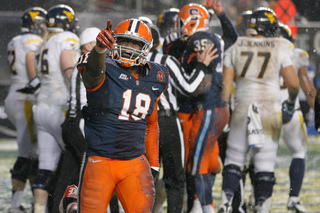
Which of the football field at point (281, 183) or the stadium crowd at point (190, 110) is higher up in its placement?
the stadium crowd at point (190, 110)

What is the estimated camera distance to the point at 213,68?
5.37 metres

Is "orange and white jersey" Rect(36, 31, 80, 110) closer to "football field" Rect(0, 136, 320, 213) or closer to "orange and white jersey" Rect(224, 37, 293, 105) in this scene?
"football field" Rect(0, 136, 320, 213)

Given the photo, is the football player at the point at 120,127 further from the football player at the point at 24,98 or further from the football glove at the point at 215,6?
the football glove at the point at 215,6

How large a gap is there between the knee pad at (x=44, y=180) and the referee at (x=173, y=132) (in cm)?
106

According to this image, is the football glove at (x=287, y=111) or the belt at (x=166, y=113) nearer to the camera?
the belt at (x=166, y=113)

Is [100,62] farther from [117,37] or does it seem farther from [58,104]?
[58,104]

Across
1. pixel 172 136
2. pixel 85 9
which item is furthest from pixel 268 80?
pixel 85 9

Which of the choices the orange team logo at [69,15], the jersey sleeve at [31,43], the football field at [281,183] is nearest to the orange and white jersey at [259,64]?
the football field at [281,183]

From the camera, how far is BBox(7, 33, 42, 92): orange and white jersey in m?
6.39

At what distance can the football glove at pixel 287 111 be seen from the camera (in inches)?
239

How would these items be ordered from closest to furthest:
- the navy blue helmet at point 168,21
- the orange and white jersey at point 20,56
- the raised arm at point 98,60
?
the raised arm at point 98,60
the orange and white jersey at point 20,56
the navy blue helmet at point 168,21

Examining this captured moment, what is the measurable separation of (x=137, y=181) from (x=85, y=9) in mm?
9859

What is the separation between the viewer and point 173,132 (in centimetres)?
503

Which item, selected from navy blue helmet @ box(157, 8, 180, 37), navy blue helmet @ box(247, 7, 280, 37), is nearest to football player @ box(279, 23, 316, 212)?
navy blue helmet @ box(247, 7, 280, 37)
